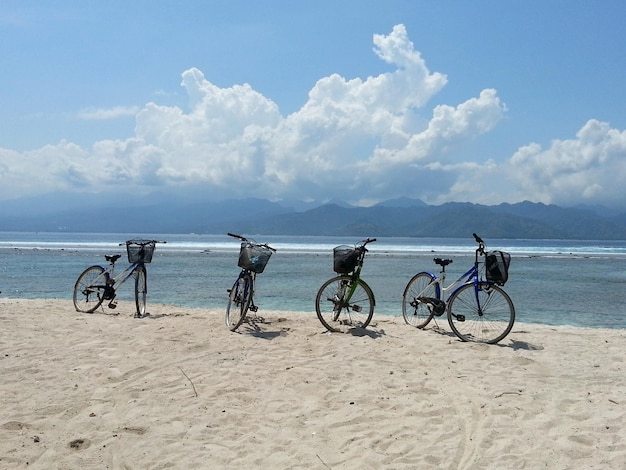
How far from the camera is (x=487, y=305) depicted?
811 centimetres

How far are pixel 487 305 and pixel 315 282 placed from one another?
12176mm

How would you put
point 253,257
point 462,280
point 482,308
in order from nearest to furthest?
point 253,257
point 482,308
point 462,280

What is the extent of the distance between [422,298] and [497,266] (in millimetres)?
1556

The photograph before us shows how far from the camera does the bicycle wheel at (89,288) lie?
32.6ft

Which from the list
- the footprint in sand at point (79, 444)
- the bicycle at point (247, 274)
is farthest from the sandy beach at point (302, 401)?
the bicycle at point (247, 274)

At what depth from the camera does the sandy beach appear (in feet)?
12.8

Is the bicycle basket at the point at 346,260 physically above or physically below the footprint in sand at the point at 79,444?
above

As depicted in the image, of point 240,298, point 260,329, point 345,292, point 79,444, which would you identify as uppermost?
point 345,292

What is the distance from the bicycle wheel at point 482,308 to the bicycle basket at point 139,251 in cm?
594

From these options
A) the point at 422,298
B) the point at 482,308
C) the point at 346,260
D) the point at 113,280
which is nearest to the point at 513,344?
the point at 482,308

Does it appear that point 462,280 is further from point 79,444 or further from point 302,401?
point 79,444

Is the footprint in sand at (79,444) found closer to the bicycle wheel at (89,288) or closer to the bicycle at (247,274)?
the bicycle at (247,274)

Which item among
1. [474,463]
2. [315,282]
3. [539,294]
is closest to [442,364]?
[474,463]

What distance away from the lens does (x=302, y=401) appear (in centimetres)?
500
